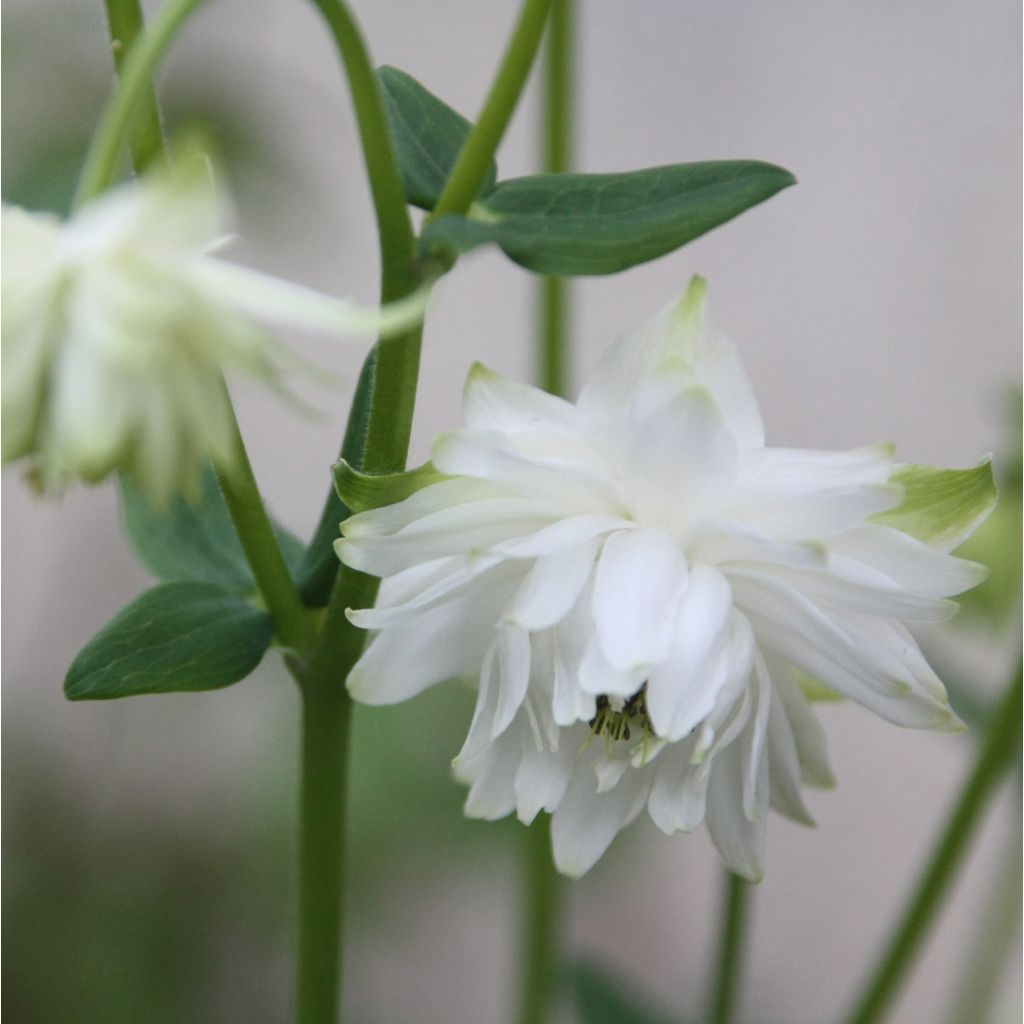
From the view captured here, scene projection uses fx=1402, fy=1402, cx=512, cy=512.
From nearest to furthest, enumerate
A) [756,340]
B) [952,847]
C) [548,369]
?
[952,847] < [548,369] < [756,340]

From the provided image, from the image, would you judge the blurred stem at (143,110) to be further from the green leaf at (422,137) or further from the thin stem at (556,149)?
the thin stem at (556,149)

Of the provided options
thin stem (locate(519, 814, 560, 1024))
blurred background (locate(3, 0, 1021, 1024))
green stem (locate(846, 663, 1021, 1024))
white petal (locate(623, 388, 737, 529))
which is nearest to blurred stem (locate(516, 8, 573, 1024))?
thin stem (locate(519, 814, 560, 1024))

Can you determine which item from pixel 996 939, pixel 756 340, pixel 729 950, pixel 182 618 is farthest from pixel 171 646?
pixel 756 340

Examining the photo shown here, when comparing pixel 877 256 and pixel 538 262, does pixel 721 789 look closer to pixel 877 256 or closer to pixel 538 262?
pixel 538 262

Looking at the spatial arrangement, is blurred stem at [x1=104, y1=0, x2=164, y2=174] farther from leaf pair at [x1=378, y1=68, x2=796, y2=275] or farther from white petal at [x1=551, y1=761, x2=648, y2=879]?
white petal at [x1=551, y1=761, x2=648, y2=879]

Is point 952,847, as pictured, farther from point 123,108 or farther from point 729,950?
point 123,108

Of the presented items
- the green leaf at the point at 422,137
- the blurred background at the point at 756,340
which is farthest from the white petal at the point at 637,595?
the blurred background at the point at 756,340
